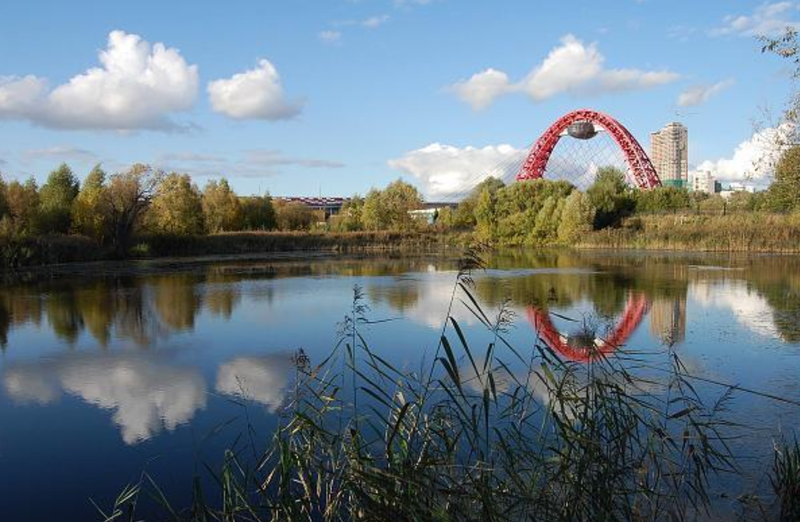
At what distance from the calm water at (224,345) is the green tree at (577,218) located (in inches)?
985

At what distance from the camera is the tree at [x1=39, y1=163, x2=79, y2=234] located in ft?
131

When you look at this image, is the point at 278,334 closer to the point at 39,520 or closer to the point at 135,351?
the point at 135,351

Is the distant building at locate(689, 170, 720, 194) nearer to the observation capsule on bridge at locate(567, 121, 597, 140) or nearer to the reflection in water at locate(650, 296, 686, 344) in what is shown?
the observation capsule on bridge at locate(567, 121, 597, 140)

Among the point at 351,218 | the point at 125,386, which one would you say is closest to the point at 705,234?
the point at 351,218

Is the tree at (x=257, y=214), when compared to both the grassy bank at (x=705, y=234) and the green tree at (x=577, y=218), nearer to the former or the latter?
the green tree at (x=577, y=218)

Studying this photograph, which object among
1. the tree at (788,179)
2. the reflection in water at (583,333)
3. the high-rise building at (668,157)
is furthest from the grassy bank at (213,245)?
the high-rise building at (668,157)

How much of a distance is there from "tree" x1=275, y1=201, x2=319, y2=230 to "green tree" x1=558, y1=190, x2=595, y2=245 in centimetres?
2593

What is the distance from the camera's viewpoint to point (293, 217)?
222ft

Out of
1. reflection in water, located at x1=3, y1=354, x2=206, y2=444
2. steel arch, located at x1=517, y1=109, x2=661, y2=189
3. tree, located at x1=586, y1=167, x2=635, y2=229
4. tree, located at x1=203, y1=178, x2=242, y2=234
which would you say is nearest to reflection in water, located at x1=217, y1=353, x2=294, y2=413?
reflection in water, located at x1=3, y1=354, x2=206, y2=444

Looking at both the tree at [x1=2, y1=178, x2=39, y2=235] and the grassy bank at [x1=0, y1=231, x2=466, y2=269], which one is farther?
the tree at [x1=2, y1=178, x2=39, y2=235]

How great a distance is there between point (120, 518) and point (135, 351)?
695 centimetres

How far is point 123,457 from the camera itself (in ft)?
21.7

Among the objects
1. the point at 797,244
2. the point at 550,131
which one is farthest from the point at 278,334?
the point at 550,131

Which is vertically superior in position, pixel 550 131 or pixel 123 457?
pixel 550 131
